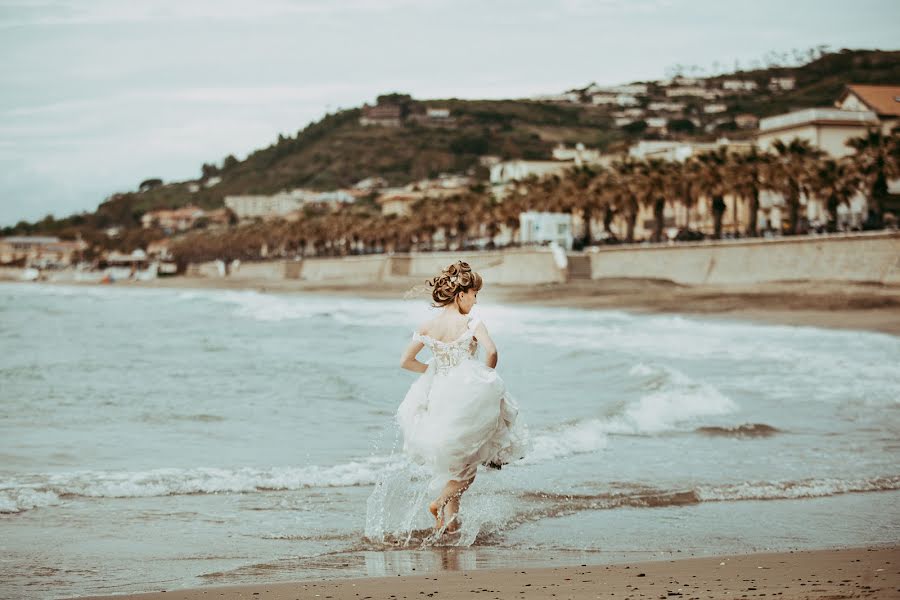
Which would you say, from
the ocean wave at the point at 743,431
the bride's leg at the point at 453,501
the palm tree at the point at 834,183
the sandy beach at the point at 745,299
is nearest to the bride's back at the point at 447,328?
the bride's leg at the point at 453,501

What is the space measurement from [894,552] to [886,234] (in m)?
36.3

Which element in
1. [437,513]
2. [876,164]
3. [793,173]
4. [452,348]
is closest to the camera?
[452,348]

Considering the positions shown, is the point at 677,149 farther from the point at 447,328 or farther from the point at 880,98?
the point at 447,328

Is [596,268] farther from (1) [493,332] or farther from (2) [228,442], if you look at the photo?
(2) [228,442]

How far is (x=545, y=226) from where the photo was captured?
7550 centimetres

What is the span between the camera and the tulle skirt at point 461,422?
6418 mm

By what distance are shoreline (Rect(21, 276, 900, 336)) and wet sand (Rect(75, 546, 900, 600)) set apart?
21.4 metres

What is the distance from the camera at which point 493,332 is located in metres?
31.0

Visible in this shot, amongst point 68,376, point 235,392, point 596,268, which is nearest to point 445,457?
point 235,392

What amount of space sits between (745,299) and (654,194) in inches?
1052

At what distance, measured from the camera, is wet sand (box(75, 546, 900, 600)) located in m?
4.82

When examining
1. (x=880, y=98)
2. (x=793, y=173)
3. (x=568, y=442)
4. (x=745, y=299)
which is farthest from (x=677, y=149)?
(x=568, y=442)

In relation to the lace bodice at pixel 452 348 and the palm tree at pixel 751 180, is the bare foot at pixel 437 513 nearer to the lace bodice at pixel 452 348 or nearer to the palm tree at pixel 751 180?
the lace bodice at pixel 452 348

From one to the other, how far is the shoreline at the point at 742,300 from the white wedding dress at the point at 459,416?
2092 cm
